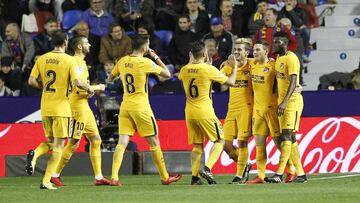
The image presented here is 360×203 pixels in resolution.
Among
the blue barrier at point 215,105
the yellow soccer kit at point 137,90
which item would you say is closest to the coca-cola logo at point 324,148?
the blue barrier at point 215,105

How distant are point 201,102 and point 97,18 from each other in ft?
28.8

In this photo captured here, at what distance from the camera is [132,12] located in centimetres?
2611

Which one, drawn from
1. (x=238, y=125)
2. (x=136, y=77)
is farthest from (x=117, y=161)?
(x=238, y=125)

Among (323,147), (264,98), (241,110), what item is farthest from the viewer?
(323,147)

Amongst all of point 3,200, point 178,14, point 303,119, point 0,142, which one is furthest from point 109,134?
point 3,200

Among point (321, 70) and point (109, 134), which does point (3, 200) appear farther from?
point (321, 70)

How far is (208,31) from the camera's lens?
84.8 feet

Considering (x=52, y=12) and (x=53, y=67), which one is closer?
(x=53, y=67)

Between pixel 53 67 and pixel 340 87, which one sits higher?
pixel 53 67

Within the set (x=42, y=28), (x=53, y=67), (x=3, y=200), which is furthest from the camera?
(x=42, y=28)

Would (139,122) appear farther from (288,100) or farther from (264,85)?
(288,100)

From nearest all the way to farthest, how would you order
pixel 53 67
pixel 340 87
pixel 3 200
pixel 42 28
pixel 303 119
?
pixel 3 200, pixel 53 67, pixel 303 119, pixel 340 87, pixel 42 28

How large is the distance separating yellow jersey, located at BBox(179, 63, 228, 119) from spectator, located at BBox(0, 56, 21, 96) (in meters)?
7.74

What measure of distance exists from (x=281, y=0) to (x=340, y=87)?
296 centimetres
